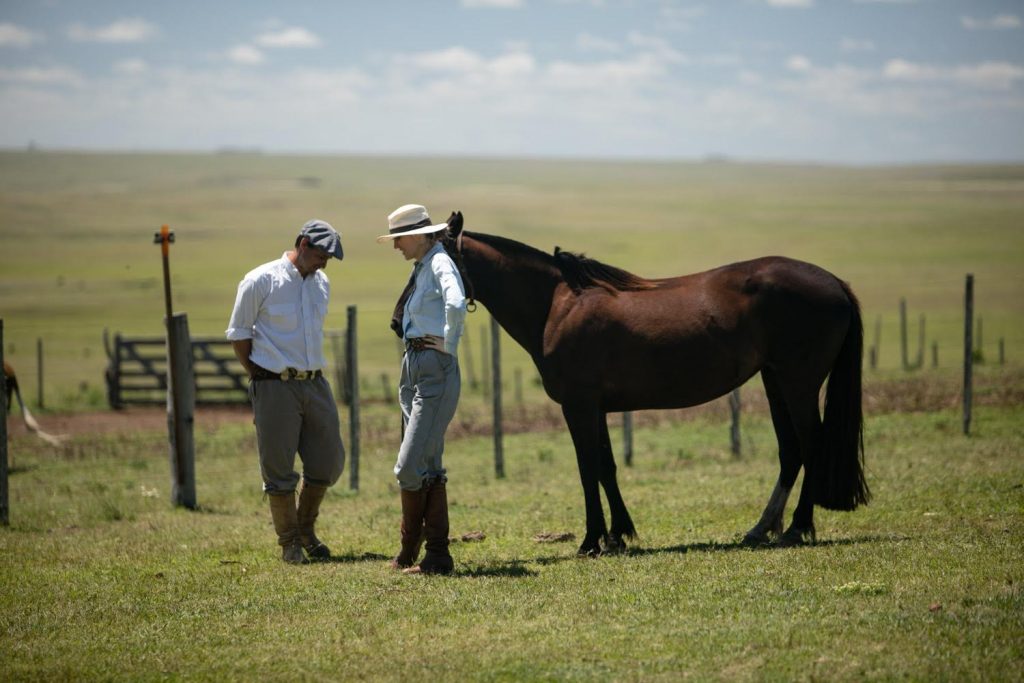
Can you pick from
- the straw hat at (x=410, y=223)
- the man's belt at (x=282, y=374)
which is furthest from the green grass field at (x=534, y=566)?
the straw hat at (x=410, y=223)

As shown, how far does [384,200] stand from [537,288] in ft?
436

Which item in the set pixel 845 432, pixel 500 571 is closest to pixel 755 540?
pixel 845 432

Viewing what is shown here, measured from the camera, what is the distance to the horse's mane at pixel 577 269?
9.05 m

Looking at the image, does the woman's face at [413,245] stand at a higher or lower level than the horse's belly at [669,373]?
higher

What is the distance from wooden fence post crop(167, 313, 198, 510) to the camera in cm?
1238

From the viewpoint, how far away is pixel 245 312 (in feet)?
28.0

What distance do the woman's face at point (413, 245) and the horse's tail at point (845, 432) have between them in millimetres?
3349

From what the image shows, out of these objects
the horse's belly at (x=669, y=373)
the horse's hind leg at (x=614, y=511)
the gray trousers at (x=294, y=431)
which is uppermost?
Answer: the horse's belly at (x=669, y=373)

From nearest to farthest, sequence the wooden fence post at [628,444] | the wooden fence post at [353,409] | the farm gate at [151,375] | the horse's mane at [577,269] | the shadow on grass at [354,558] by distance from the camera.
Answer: the shadow on grass at [354,558]
the horse's mane at [577,269]
the wooden fence post at [353,409]
the wooden fence post at [628,444]
the farm gate at [151,375]

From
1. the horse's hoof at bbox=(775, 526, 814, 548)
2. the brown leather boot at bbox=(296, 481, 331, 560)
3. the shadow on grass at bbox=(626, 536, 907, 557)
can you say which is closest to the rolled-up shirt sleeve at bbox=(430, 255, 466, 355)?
the brown leather boot at bbox=(296, 481, 331, 560)

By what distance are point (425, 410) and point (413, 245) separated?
47.6 inches

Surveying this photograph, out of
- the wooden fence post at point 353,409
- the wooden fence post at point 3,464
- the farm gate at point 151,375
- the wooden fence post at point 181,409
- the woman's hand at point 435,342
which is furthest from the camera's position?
the farm gate at point 151,375

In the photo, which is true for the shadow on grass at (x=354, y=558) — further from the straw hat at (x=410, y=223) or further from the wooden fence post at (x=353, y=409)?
the wooden fence post at (x=353, y=409)

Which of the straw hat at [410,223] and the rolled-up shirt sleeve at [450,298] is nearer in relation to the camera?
the rolled-up shirt sleeve at [450,298]
